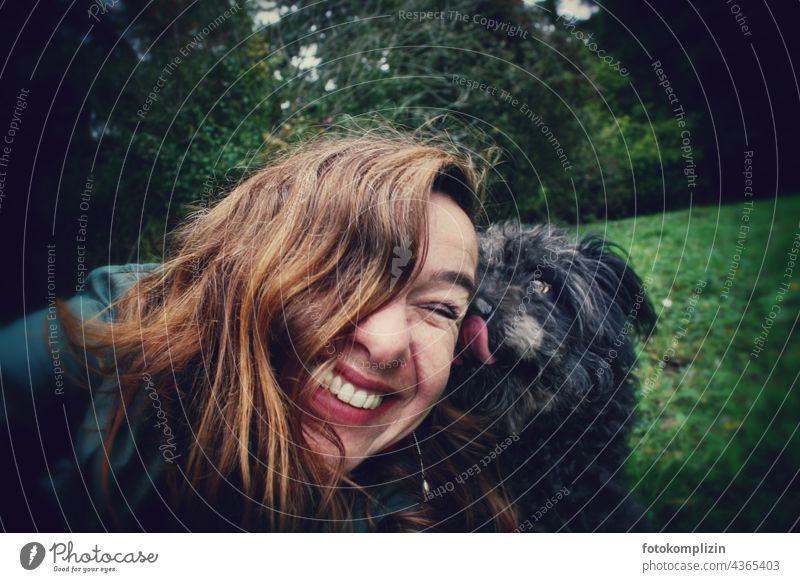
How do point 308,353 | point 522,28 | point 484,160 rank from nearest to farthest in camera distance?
point 308,353 < point 484,160 < point 522,28

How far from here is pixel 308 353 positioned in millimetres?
1145

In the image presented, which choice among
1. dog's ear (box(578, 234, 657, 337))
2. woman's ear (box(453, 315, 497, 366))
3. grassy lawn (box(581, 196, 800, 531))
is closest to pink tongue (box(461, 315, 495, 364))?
woman's ear (box(453, 315, 497, 366))

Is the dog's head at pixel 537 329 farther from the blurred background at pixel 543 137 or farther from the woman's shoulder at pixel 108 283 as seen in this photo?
the woman's shoulder at pixel 108 283

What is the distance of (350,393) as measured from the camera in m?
1.20

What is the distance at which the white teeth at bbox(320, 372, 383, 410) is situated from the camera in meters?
1.18

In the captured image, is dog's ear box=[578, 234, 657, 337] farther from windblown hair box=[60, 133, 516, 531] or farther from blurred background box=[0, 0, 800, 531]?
windblown hair box=[60, 133, 516, 531]

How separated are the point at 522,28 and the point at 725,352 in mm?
1288
